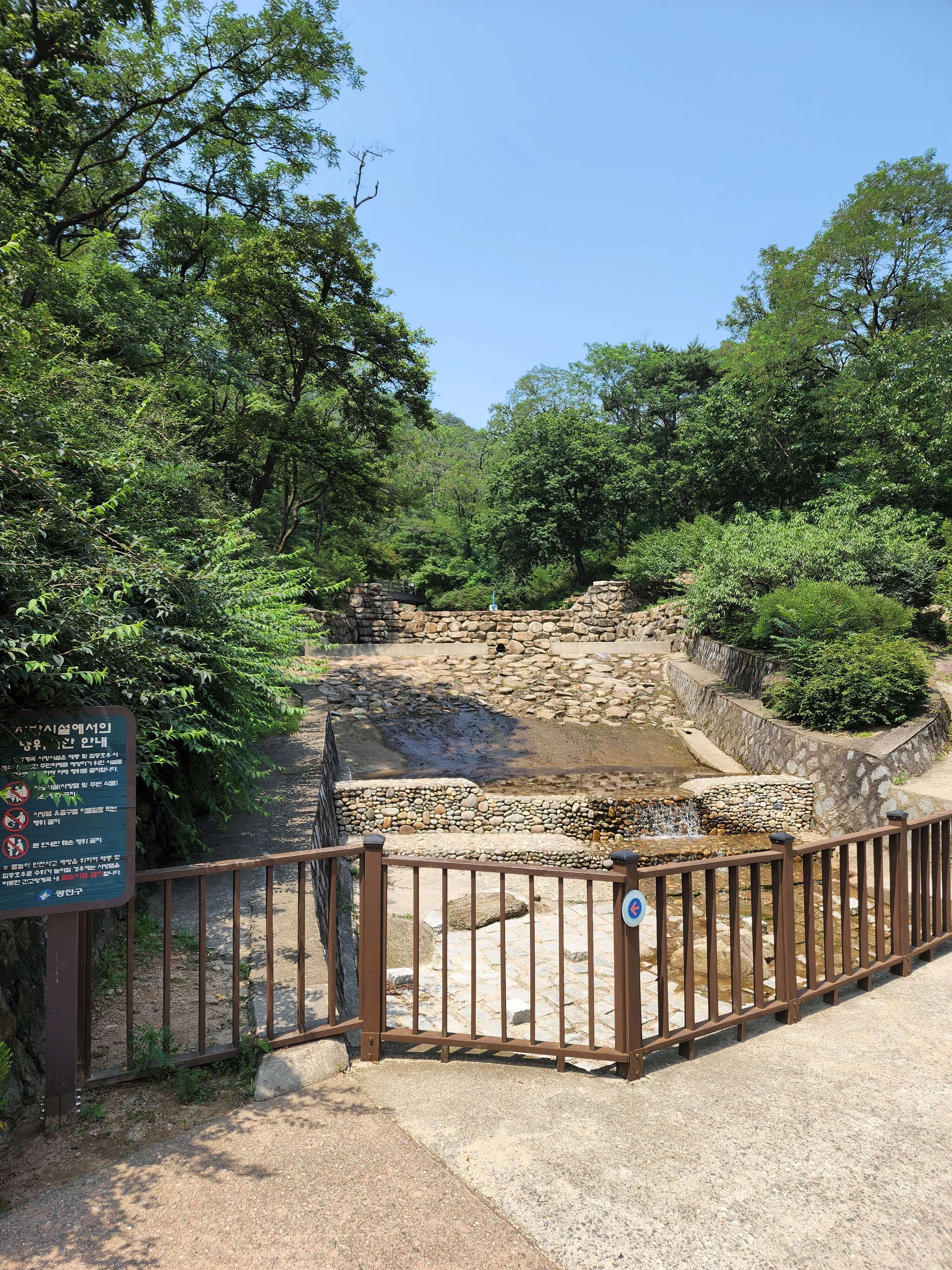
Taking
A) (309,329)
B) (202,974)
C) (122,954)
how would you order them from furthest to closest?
(309,329), (122,954), (202,974)

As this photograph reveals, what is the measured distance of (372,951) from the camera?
10.6 feet

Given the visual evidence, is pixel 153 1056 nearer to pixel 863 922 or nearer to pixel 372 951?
pixel 372 951

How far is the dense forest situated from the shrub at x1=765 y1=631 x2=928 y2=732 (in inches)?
32.9

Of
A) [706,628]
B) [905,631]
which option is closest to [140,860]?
[905,631]

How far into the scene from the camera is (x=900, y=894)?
429 centimetres

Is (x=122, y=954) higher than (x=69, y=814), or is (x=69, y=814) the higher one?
(x=69, y=814)

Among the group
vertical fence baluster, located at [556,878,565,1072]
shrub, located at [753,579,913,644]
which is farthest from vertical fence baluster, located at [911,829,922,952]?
shrub, located at [753,579,913,644]

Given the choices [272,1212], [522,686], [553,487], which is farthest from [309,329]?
[272,1212]

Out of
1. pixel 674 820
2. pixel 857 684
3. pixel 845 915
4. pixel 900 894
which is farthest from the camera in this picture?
pixel 857 684

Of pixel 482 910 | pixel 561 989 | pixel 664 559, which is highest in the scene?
pixel 664 559

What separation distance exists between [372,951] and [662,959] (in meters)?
1.41

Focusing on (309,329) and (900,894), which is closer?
(900,894)

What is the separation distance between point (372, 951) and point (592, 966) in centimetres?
104

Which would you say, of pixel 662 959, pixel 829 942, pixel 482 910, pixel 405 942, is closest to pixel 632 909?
pixel 662 959
